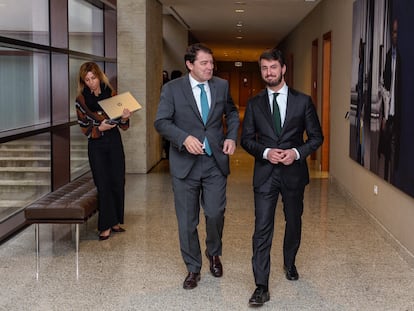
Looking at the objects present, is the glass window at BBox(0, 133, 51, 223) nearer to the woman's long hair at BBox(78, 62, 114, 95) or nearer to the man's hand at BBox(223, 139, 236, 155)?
the woman's long hair at BBox(78, 62, 114, 95)

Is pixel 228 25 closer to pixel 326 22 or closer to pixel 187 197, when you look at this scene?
pixel 326 22

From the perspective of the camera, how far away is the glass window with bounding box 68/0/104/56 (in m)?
9.30

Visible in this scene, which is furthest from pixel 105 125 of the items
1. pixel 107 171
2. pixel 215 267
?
pixel 215 267

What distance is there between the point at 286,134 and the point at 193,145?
0.62m

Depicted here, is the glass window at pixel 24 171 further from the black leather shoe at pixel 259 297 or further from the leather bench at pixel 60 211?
the black leather shoe at pixel 259 297

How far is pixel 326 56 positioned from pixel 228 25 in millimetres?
5139

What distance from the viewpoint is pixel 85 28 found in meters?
9.92

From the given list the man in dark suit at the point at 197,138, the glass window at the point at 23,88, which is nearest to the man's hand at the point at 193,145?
the man in dark suit at the point at 197,138

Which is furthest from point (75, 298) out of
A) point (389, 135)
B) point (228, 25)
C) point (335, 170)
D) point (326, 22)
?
point (228, 25)

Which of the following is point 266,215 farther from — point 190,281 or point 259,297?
point 190,281

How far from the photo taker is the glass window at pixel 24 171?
7266 millimetres

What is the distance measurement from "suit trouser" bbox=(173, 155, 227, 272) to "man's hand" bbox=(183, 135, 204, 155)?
0.94 feet

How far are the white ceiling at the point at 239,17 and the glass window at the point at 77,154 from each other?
3.19m

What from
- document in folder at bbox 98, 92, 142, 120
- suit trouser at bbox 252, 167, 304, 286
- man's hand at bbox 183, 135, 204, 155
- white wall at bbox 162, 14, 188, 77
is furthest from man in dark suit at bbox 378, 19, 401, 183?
white wall at bbox 162, 14, 188, 77
